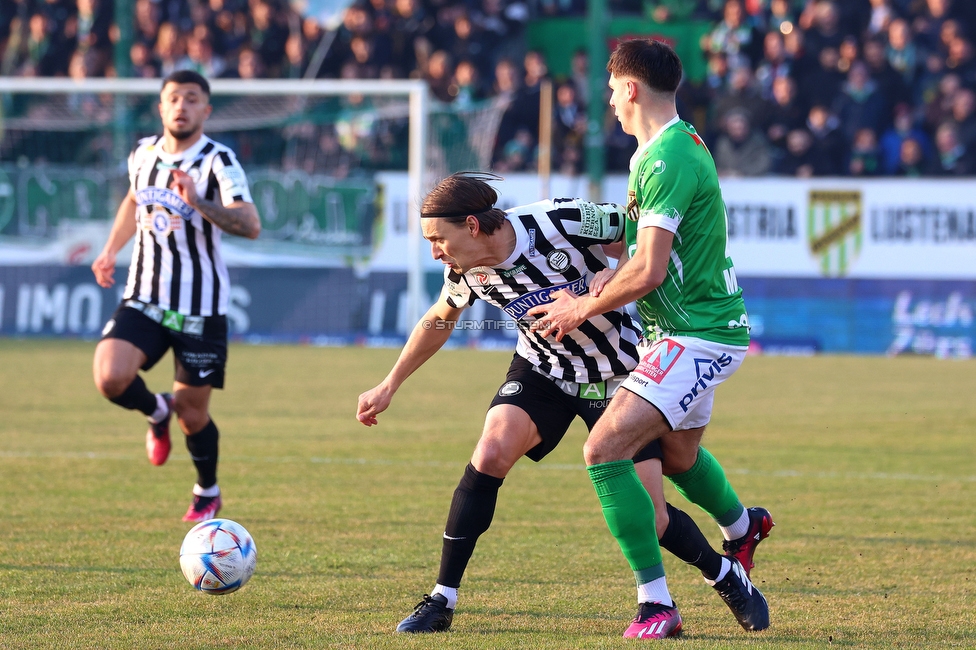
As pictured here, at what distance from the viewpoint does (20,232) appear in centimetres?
1817

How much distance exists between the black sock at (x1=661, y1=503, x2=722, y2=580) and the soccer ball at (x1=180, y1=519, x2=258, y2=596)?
1585 millimetres

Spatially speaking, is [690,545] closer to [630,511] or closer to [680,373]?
[630,511]

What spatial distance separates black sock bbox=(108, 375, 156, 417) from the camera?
6754 millimetres

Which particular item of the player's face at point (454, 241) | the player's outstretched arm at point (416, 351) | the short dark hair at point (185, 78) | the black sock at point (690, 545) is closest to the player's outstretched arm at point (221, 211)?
the short dark hair at point (185, 78)

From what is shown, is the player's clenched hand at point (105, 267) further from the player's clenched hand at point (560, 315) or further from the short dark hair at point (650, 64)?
the short dark hair at point (650, 64)

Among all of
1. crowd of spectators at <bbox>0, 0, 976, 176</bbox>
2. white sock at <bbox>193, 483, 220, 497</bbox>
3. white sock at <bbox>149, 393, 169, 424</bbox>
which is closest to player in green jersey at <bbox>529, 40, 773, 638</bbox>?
white sock at <bbox>193, 483, 220, 497</bbox>

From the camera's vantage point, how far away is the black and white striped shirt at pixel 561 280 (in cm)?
470

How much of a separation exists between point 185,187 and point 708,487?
10.0ft

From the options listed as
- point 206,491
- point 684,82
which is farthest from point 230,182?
point 684,82

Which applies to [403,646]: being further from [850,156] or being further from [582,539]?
[850,156]

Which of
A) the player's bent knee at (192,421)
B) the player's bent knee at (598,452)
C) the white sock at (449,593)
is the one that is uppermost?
the player's bent knee at (598,452)

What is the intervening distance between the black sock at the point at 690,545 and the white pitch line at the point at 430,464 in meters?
3.72

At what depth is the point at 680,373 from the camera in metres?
4.43

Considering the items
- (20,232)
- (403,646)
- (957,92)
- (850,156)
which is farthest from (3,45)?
(403,646)
